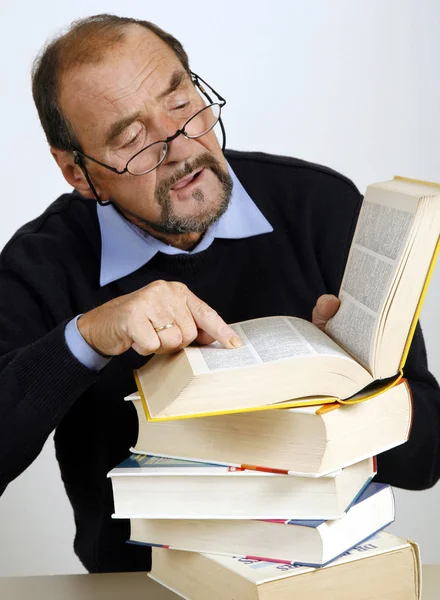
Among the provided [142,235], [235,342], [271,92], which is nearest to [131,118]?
[142,235]

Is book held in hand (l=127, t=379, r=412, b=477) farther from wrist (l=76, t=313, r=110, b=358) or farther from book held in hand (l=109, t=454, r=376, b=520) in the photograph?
wrist (l=76, t=313, r=110, b=358)

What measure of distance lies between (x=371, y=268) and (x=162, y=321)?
27 cm

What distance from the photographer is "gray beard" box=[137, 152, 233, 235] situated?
1.54 metres

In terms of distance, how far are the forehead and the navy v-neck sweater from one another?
0.26 meters

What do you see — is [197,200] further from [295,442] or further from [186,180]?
[295,442]

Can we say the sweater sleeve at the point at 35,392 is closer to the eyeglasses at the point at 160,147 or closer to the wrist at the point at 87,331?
the wrist at the point at 87,331

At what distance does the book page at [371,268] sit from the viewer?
1.00 metres

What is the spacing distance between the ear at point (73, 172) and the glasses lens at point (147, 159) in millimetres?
143

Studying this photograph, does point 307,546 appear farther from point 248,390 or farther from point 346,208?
point 346,208

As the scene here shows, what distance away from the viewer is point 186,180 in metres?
1.54

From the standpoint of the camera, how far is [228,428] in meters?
1.04

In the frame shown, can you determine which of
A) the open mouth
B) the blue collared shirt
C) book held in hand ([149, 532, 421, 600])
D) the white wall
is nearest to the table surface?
book held in hand ([149, 532, 421, 600])

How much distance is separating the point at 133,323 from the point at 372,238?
0.32 m

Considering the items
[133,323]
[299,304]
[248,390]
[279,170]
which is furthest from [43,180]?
[248,390]
